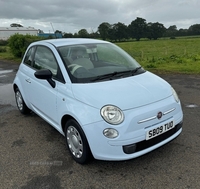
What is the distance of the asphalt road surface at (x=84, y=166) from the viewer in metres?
2.40

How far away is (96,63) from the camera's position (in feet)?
11.0

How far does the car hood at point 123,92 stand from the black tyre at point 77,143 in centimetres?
38

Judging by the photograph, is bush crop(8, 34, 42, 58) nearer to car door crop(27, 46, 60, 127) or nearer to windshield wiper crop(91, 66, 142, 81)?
car door crop(27, 46, 60, 127)

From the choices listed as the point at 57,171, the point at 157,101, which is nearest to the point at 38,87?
the point at 57,171

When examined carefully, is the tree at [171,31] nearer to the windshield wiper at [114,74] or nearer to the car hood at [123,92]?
the windshield wiper at [114,74]

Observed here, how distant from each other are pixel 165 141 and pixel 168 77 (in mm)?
5763

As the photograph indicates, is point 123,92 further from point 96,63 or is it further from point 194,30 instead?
point 194,30

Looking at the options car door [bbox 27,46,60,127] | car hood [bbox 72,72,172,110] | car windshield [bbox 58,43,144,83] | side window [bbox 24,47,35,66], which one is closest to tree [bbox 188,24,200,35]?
car windshield [bbox 58,43,144,83]

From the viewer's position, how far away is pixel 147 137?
243cm

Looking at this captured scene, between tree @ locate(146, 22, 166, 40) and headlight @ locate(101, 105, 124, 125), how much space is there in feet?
247

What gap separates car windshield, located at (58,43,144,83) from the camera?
9.72ft

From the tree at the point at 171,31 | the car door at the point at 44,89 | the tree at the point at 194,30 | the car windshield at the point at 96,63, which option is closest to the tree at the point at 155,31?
the tree at the point at 171,31

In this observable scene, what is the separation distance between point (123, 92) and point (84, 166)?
1114 millimetres

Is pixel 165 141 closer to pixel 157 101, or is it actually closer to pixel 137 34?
pixel 157 101
